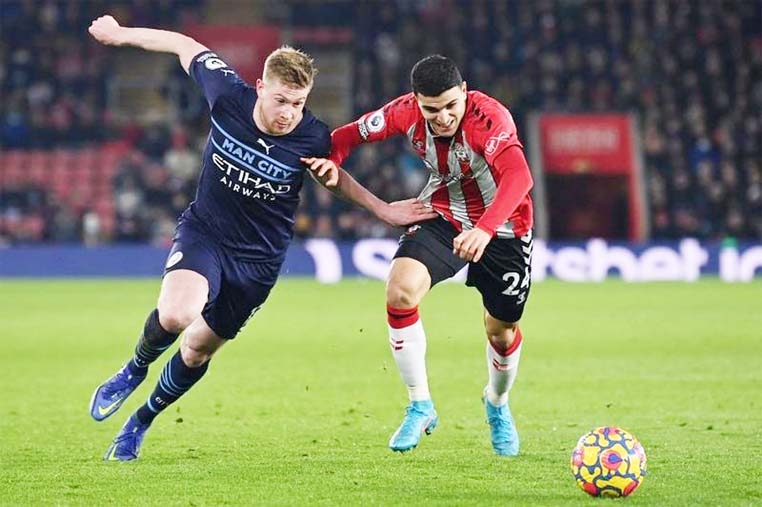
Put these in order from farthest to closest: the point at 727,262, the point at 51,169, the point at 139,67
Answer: the point at 139,67, the point at 51,169, the point at 727,262

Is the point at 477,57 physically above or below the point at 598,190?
above

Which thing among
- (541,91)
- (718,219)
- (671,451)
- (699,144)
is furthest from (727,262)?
(671,451)

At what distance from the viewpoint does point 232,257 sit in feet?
24.5

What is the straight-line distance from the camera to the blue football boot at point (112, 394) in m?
7.41

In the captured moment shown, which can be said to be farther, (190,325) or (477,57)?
(477,57)

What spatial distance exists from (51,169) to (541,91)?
11099 mm

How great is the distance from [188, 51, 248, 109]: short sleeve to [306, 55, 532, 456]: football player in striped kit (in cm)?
69

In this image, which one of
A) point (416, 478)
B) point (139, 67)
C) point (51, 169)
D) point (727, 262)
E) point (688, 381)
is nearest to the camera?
point (416, 478)

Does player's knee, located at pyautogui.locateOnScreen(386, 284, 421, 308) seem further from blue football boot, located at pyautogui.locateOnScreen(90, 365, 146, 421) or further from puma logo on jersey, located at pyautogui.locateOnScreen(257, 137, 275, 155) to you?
blue football boot, located at pyautogui.locateOnScreen(90, 365, 146, 421)

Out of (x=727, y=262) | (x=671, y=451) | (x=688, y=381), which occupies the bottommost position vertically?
(x=727, y=262)

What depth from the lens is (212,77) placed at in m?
7.77

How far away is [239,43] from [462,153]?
24.7 m

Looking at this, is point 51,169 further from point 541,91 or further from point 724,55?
point 724,55

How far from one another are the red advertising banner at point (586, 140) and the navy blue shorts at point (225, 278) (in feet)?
76.7
